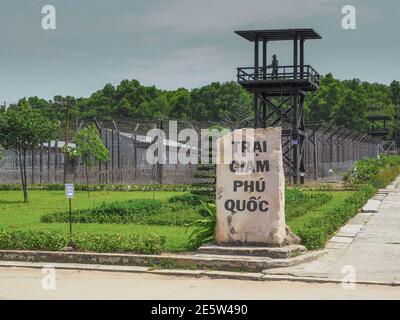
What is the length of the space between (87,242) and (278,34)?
27.4 metres

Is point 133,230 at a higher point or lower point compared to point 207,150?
lower

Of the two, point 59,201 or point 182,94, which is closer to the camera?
point 59,201

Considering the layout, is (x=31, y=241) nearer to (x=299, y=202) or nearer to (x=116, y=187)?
(x=299, y=202)

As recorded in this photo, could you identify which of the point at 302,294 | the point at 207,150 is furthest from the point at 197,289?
the point at 207,150

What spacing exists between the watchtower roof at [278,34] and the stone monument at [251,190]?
81.9 feet

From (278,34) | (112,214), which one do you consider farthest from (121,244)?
(278,34)

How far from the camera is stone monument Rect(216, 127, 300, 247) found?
13.2 metres

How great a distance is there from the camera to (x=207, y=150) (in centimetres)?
2352

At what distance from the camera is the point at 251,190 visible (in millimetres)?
13422

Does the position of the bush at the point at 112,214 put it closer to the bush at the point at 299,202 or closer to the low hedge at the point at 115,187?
the bush at the point at 299,202

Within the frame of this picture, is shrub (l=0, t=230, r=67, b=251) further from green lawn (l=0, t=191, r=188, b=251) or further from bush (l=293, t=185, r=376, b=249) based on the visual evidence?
bush (l=293, t=185, r=376, b=249)

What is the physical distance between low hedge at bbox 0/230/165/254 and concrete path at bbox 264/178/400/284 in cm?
255

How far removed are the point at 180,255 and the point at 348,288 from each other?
3473 millimetres
